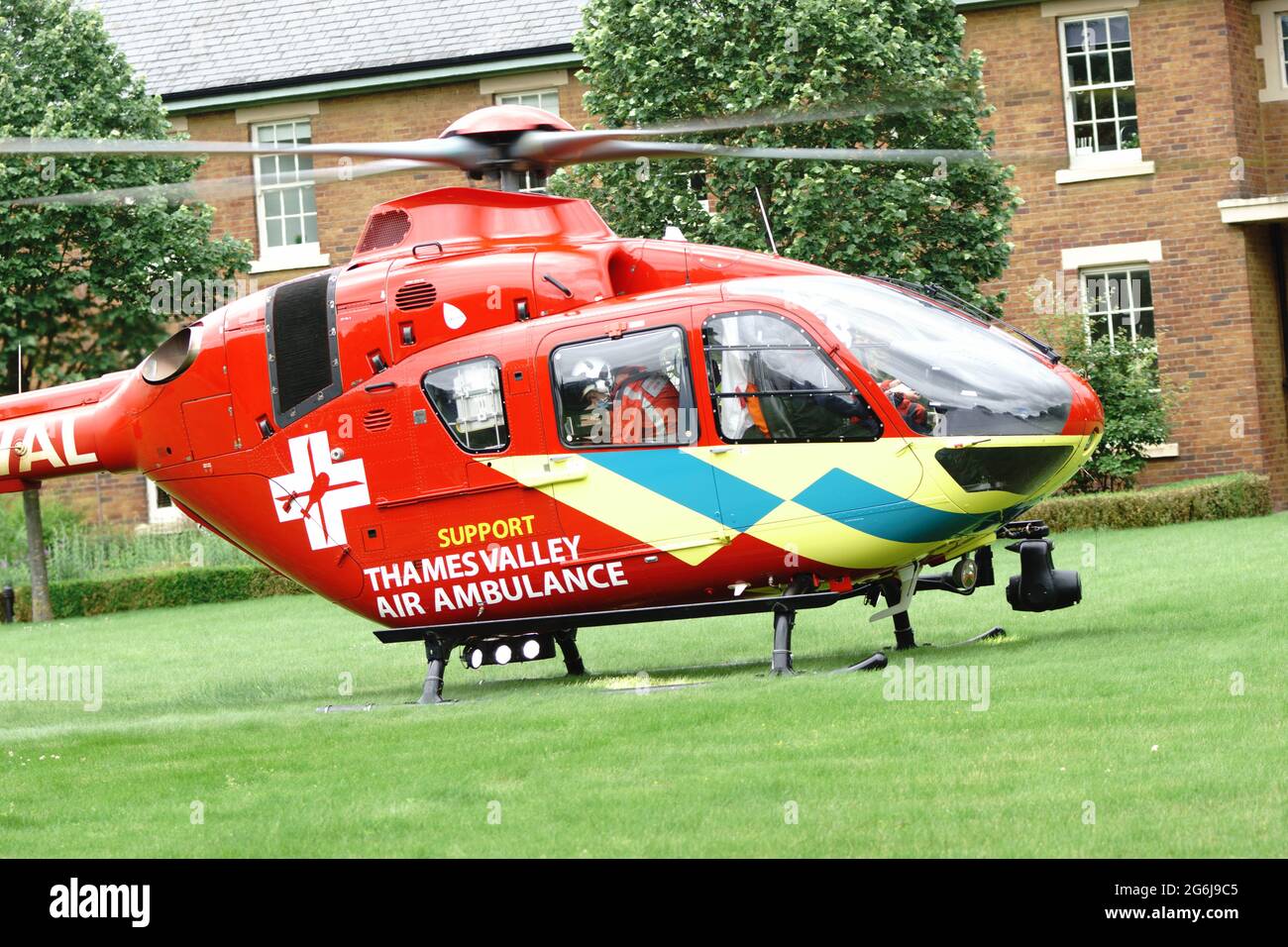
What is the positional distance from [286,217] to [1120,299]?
13877 millimetres

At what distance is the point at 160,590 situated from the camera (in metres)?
25.3

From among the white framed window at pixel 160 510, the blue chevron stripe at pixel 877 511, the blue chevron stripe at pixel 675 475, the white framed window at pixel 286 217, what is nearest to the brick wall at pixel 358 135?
the white framed window at pixel 286 217

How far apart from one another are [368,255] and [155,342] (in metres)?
13.6

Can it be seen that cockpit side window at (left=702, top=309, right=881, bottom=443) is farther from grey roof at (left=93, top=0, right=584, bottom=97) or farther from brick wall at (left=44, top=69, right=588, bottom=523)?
brick wall at (left=44, top=69, right=588, bottom=523)

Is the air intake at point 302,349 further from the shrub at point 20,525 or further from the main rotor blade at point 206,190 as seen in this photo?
the shrub at point 20,525

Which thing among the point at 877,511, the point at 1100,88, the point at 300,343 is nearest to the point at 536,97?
the point at 1100,88

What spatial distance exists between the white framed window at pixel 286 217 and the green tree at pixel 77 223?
3668 mm

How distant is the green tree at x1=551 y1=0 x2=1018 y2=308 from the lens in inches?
878

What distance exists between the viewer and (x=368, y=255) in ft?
44.8

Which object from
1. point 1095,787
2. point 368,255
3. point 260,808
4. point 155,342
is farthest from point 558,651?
point 155,342

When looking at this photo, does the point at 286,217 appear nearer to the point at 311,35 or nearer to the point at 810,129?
the point at 311,35

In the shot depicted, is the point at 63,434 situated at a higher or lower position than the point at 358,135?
lower

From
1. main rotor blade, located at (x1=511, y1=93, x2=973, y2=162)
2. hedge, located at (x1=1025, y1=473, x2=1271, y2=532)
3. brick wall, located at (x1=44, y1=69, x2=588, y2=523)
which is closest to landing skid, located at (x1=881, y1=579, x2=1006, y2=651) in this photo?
main rotor blade, located at (x1=511, y1=93, x2=973, y2=162)

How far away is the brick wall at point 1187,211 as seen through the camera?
26.0 metres
